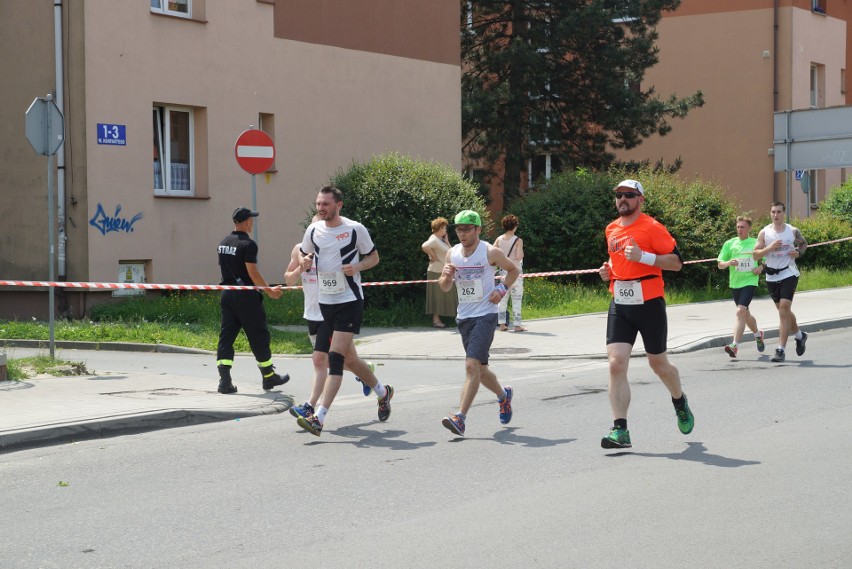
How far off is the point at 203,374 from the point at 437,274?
190 inches

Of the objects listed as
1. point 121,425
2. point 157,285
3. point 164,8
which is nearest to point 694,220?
point 164,8

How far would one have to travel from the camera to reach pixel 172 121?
20562 mm

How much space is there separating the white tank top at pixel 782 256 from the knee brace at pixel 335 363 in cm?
669

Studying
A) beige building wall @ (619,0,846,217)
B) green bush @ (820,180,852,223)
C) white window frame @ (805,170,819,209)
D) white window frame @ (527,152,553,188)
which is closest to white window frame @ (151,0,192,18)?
white window frame @ (527,152,553,188)

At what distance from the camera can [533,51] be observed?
2995cm

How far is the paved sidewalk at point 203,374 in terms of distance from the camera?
9.05m

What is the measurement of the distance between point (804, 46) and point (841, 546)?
35.6 metres

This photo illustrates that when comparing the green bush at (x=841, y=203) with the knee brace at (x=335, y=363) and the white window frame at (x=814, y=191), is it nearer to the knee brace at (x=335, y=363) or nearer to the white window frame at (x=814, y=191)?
the white window frame at (x=814, y=191)

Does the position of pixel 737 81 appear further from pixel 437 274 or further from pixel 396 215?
pixel 437 274

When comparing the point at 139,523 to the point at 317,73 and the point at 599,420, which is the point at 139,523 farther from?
the point at 317,73

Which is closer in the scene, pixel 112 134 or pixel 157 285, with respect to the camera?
pixel 157 285

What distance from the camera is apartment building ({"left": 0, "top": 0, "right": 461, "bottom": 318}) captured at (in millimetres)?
18984

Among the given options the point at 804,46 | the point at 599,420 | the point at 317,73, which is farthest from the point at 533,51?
the point at 599,420

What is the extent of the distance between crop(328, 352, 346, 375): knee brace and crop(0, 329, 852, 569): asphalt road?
20.0 inches
